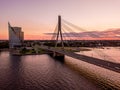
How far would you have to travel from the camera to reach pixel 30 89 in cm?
1766

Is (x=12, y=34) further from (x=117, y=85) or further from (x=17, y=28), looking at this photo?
(x=117, y=85)

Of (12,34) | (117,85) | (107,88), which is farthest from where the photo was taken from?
(12,34)

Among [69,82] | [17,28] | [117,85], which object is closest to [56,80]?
[69,82]

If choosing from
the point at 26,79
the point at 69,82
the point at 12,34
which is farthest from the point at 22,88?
the point at 12,34

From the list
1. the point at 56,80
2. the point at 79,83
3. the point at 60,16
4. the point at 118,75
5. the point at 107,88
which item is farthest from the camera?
the point at 60,16

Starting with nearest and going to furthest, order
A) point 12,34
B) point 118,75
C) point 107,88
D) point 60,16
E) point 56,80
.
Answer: point 107,88 < point 56,80 < point 118,75 < point 60,16 < point 12,34

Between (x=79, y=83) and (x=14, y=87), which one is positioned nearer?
(x=14, y=87)

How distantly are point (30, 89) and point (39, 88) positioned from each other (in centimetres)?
92

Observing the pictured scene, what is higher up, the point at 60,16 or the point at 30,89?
the point at 60,16

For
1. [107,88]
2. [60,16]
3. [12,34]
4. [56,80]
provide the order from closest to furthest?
[107,88], [56,80], [60,16], [12,34]

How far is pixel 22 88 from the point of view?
18.0m

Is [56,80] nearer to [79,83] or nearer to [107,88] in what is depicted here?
[79,83]

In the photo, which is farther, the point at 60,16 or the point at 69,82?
the point at 60,16

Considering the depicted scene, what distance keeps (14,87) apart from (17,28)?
105 metres
